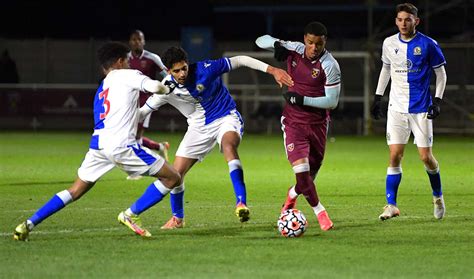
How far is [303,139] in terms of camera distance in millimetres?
10734

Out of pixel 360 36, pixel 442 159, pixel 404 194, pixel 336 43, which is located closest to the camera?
pixel 404 194

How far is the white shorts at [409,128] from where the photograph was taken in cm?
1164

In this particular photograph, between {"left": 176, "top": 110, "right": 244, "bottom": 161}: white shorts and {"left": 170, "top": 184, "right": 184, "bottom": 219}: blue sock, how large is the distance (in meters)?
0.40

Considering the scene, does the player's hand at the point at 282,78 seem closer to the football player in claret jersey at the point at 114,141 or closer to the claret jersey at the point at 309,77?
the claret jersey at the point at 309,77

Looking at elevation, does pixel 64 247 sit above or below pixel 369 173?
above

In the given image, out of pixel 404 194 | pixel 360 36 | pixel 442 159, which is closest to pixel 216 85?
pixel 404 194

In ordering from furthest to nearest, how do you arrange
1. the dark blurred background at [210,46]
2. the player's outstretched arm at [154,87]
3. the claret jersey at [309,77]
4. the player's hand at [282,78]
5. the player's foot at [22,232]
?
the dark blurred background at [210,46] < the claret jersey at [309,77] < the player's hand at [282,78] < the player's foot at [22,232] < the player's outstretched arm at [154,87]

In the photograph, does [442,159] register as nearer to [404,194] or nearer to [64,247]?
[404,194]

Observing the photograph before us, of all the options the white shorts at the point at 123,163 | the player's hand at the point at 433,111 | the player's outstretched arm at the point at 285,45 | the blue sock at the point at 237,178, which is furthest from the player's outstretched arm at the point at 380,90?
the white shorts at the point at 123,163

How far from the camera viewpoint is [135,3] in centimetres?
4909

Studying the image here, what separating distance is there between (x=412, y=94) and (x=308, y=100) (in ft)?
5.68

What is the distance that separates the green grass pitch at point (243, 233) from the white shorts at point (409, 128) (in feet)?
2.86

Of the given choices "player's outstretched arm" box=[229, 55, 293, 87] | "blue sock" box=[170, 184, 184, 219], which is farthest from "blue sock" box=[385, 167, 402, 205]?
"blue sock" box=[170, 184, 184, 219]

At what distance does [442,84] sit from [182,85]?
303cm
